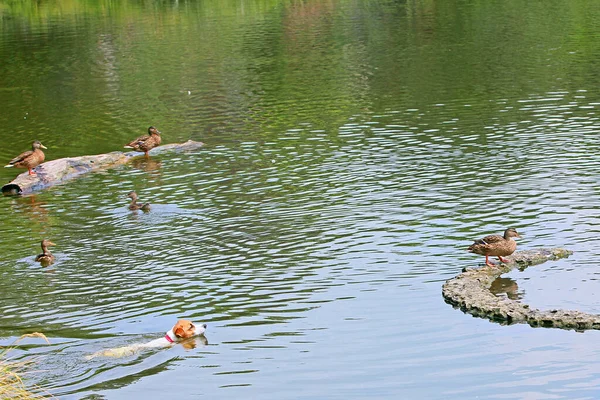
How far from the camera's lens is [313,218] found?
24641mm

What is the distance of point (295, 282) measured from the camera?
2006 centimetres

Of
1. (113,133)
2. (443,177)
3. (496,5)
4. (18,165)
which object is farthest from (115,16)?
(443,177)

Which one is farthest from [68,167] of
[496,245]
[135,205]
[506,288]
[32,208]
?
[506,288]

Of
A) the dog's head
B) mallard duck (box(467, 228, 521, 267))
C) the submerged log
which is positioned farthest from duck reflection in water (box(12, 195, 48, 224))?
mallard duck (box(467, 228, 521, 267))

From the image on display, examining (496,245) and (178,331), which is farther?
(496,245)

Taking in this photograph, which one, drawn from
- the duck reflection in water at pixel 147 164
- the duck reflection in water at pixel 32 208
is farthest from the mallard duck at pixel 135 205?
the duck reflection in water at pixel 147 164

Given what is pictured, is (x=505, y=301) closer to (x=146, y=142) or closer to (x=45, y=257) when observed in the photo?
(x=45, y=257)

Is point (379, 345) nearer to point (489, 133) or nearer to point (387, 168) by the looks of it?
point (387, 168)

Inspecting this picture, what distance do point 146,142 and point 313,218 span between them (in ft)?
35.1

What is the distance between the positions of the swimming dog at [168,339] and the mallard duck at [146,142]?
16869 mm

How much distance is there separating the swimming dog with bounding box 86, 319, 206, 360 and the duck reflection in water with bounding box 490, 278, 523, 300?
5754mm

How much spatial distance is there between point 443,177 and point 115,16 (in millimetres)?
55056

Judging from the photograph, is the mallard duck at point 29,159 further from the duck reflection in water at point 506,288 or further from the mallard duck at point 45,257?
the duck reflection in water at point 506,288

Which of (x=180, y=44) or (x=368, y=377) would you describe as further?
(x=180, y=44)
